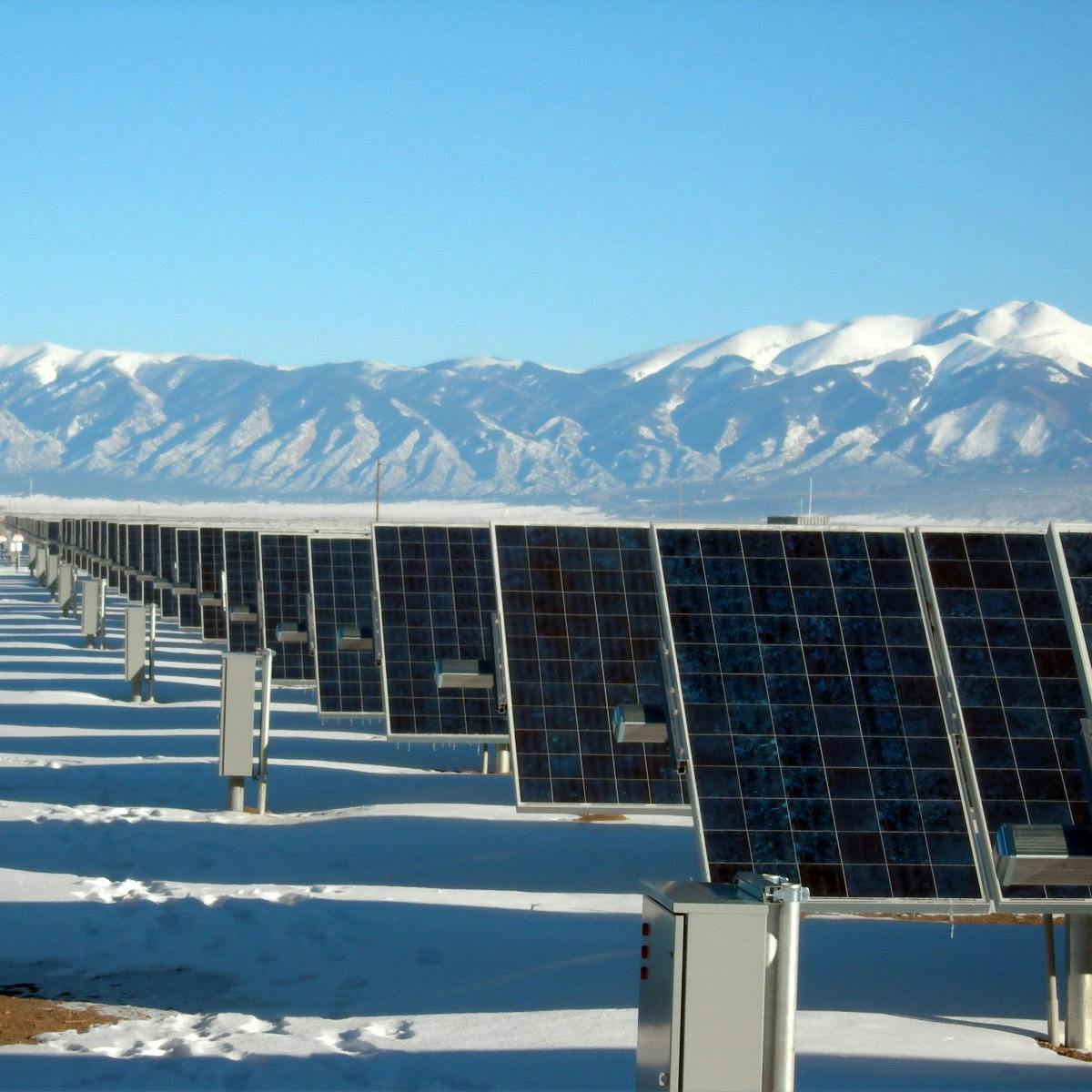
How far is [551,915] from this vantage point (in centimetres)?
1384

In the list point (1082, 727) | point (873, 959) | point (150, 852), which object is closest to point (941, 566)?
point (1082, 727)

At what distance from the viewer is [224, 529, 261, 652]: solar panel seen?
29.7 meters

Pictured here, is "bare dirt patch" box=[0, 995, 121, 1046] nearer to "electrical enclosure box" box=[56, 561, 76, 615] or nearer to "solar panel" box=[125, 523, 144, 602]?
"solar panel" box=[125, 523, 144, 602]

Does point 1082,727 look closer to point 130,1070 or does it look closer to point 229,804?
point 130,1070

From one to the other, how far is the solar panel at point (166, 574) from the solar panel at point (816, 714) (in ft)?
122

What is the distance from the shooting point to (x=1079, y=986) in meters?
10.1

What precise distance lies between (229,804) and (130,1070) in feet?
31.1

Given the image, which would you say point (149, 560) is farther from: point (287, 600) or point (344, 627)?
point (344, 627)

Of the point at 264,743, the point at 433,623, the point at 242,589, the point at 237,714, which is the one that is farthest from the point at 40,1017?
the point at 242,589

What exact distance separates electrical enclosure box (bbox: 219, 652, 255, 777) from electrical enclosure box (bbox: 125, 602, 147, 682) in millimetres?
11128

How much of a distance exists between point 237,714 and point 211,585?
18.7 meters

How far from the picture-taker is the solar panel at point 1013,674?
10.1m

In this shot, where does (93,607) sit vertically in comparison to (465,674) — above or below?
above

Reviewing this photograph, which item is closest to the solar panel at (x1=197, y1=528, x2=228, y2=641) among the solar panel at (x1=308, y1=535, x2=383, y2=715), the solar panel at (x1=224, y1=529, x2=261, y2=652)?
the solar panel at (x1=224, y1=529, x2=261, y2=652)
